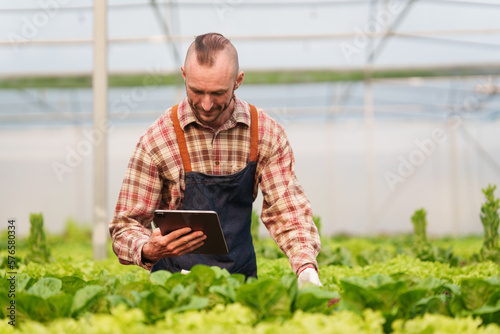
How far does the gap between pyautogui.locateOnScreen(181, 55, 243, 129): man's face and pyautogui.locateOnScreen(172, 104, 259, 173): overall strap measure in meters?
0.25

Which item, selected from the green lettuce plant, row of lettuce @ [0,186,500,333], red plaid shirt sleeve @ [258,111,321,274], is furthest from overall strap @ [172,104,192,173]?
the green lettuce plant

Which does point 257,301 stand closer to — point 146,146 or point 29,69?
point 146,146

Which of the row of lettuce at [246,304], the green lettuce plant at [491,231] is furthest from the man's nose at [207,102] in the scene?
the green lettuce plant at [491,231]

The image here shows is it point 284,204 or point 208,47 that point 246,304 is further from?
point 208,47

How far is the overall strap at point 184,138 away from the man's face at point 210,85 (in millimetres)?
246

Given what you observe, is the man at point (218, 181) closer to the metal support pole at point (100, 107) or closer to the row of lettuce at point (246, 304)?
the row of lettuce at point (246, 304)

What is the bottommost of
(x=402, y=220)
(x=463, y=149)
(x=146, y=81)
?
(x=402, y=220)

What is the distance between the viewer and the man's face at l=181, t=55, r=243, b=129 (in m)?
2.26

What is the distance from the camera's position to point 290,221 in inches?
98.1

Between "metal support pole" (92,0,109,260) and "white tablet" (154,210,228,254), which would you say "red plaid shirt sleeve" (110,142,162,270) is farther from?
"metal support pole" (92,0,109,260)

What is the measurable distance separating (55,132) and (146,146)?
13.7 meters

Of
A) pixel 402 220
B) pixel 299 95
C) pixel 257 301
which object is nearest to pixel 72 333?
pixel 257 301

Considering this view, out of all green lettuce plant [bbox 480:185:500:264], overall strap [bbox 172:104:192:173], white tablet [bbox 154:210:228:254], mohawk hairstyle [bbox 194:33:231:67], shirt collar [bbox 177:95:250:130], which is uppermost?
mohawk hairstyle [bbox 194:33:231:67]

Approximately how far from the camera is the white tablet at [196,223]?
209 centimetres
